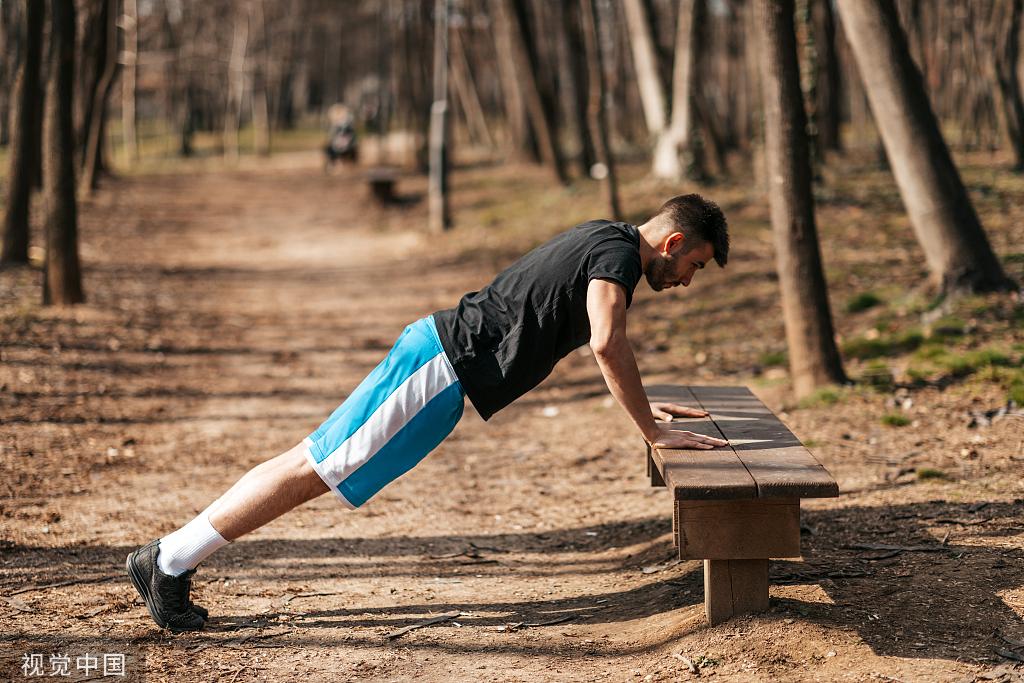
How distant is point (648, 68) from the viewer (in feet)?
53.7

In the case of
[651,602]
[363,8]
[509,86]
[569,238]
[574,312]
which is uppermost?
[363,8]

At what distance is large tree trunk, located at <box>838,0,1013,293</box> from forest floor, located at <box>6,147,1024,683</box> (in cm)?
33

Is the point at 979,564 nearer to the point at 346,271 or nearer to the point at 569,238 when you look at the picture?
the point at 569,238

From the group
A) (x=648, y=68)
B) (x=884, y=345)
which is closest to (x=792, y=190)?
(x=884, y=345)

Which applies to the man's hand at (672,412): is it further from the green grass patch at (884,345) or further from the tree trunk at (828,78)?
the tree trunk at (828,78)

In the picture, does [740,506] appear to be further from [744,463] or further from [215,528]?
[215,528]

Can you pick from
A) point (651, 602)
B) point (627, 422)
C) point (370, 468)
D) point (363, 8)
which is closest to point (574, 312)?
point (370, 468)

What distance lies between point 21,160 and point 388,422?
1019cm

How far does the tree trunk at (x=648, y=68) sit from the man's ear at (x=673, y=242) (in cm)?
1243

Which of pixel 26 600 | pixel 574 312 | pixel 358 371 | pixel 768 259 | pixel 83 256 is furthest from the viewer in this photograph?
pixel 83 256

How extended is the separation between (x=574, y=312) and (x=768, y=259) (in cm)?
805

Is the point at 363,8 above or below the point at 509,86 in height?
above

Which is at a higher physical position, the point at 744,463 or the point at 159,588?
the point at 744,463

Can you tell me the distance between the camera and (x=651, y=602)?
456 centimetres
